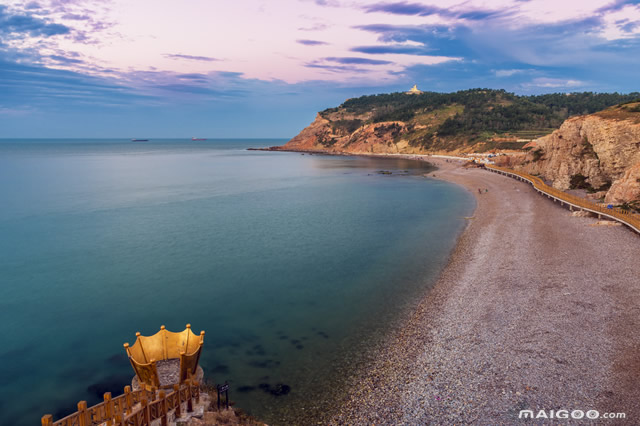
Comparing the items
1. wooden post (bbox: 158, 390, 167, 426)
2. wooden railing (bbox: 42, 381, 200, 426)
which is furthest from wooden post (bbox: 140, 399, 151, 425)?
wooden post (bbox: 158, 390, 167, 426)

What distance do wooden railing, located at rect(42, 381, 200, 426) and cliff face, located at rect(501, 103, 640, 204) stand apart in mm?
48585

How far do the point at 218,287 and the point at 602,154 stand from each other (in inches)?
2160

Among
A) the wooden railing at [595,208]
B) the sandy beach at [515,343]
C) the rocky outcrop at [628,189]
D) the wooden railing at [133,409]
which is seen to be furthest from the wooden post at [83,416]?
the rocky outcrop at [628,189]

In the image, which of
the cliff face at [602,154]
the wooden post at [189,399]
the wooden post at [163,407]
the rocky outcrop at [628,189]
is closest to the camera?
the wooden post at [163,407]

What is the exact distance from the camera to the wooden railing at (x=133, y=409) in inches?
415

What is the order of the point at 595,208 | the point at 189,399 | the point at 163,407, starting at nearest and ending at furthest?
1. the point at 163,407
2. the point at 189,399
3. the point at 595,208

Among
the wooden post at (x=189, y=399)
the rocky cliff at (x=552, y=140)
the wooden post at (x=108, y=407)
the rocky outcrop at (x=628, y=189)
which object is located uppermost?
the rocky cliff at (x=552, y=140)

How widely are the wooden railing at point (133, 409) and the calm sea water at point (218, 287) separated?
3840 mm

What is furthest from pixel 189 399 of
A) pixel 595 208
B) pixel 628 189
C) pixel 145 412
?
pixel 628 189

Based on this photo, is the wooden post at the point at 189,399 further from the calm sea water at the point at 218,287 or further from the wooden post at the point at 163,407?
the calm sea water at the point at 218,287

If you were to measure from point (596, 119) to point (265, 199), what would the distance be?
5518 cm

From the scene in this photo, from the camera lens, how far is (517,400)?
14109mm

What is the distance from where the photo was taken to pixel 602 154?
52188 mm

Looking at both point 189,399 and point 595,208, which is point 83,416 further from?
point 595,208
